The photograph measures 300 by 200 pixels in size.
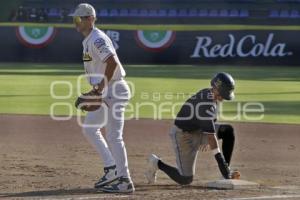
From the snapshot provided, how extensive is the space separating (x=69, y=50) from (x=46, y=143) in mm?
22036

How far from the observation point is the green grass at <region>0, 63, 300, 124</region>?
16.9 metres

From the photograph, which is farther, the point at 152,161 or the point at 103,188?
the point at 152,161

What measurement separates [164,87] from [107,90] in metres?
14.7

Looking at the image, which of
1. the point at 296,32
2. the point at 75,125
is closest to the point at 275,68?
the point at 296,32

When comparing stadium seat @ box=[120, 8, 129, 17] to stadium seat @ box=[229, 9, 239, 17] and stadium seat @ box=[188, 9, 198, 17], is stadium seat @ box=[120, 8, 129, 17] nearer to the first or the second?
stadium seat @ box=[188, 9, 198, 17]

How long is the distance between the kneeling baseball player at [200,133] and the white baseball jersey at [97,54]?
892 mm

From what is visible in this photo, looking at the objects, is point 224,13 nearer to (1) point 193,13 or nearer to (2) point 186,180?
(1) point 193,13

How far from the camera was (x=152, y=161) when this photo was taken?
8.67 metres

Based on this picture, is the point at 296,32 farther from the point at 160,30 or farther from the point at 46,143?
the point at 46,143

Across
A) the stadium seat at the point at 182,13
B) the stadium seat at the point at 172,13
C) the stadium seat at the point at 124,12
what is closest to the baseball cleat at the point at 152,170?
the stadium seat at the point at 172,13

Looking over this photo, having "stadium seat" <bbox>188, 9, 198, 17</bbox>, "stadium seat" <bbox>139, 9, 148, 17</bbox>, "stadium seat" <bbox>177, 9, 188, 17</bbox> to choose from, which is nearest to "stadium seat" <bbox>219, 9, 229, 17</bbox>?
"stadium seat" <bbox>188, 9, 198, 17</bbox>

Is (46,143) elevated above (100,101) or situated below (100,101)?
below

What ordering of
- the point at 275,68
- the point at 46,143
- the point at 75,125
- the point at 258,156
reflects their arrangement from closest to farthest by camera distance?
the point at 258,156 < the point at 46,143 < the point at 75,125 < the point at 275,68

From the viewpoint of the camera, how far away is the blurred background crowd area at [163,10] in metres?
42.1
